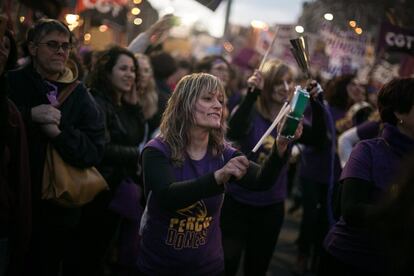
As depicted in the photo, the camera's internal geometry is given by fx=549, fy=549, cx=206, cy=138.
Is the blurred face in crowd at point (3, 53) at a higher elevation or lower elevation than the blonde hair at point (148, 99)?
higher

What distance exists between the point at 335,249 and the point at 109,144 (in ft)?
6.98

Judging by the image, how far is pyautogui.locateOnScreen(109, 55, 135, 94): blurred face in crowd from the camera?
4.75m

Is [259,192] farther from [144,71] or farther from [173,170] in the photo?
[144,71]

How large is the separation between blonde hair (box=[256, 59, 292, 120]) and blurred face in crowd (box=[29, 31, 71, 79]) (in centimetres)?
188

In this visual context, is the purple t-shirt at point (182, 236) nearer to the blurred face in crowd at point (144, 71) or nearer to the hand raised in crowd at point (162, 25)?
the hand raised in crowd at point (162, 25)

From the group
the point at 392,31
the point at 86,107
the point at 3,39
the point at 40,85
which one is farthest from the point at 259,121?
the point at 392,31

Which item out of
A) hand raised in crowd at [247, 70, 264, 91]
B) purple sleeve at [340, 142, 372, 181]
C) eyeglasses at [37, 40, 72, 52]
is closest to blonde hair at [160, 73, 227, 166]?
purple sleeve at [340, 142, 372, 181]

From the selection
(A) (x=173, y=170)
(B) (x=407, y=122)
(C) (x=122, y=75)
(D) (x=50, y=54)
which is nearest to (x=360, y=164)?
(B) (x=407, y=122)

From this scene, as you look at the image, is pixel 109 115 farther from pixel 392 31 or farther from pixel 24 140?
pixel 392 31

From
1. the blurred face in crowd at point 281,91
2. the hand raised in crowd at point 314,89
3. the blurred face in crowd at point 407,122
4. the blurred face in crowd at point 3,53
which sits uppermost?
the blurred face in crowd at point 3,53

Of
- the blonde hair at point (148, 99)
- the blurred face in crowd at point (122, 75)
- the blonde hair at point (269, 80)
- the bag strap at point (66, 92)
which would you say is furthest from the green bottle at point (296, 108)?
the blonde hair at point (148, 99)

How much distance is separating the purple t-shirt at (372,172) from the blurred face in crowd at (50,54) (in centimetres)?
207

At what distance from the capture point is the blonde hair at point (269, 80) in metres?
4.98

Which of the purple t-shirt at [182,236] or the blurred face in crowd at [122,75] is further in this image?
the blurred face in crowd at [122,75]
